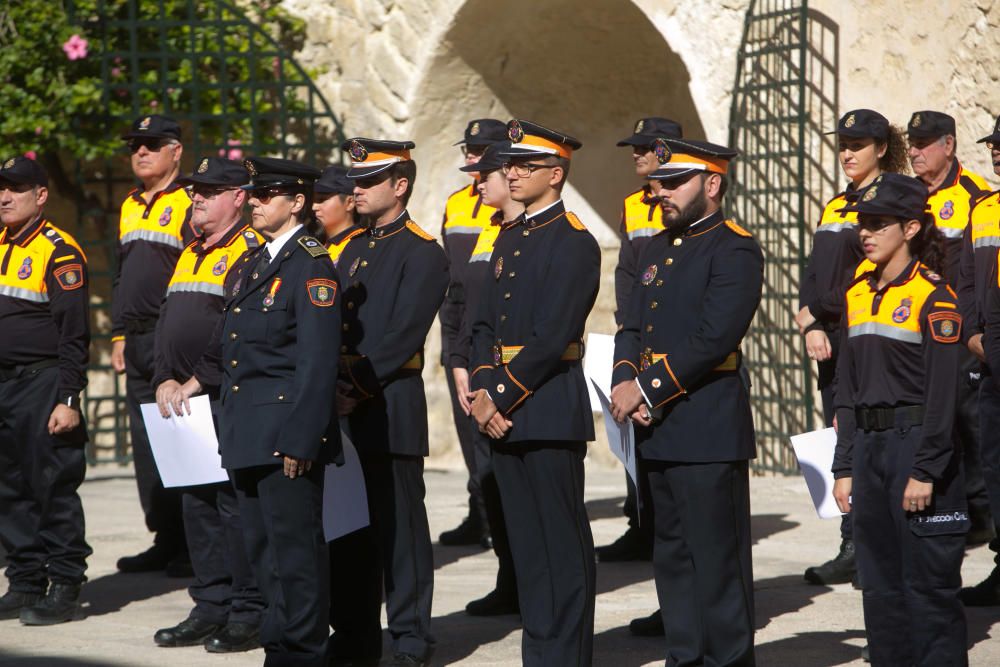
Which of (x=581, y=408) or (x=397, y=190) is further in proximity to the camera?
(x=397, y=190)

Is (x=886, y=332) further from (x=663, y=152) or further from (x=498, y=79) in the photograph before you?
(x=498, y=79)

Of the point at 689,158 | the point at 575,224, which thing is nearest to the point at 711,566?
the point at 575,224

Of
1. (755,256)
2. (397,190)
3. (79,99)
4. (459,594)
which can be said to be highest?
(79,99)

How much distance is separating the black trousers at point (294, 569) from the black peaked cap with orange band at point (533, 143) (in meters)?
1.14

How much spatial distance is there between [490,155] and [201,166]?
115cm

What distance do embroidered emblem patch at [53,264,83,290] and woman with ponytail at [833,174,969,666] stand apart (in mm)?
3138

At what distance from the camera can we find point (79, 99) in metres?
10.0

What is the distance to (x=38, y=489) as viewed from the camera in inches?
237

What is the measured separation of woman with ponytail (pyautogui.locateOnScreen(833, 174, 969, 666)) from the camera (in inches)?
170

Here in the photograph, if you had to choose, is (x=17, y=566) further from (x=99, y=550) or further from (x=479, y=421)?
(x=479, y=421)

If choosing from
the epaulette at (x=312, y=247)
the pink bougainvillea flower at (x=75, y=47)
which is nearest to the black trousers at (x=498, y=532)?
the epaulette at (x=312, y=247)

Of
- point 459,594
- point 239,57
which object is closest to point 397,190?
point 459,594

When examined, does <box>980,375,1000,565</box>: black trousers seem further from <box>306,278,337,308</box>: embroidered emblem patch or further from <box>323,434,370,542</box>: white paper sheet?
<box>306,278,337,308</box>: embroidered emblem patch

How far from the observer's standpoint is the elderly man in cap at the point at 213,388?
17.9 ft
